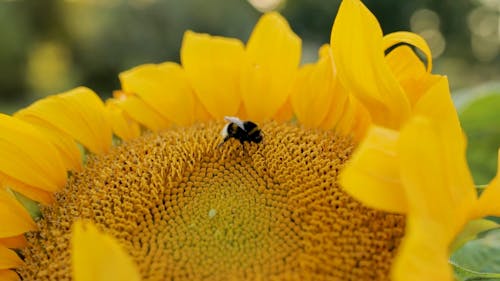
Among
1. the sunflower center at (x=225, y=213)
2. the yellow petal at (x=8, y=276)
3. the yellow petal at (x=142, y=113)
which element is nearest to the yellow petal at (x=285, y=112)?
the sunflower center at (x=225, y=213)

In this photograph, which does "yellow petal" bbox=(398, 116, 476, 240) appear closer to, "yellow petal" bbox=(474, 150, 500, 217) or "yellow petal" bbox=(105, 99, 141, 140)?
"yellow petal" bbox=(474, 150, 500, 217)

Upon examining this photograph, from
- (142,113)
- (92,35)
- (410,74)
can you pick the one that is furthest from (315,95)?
(92,35)

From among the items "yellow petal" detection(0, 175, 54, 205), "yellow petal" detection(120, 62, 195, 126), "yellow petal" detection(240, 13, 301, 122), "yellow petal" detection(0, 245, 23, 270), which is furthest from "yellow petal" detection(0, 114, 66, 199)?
"yellow petal" detection(240, 13, 301, 122)

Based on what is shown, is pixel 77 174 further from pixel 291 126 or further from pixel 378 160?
pixel 378 160

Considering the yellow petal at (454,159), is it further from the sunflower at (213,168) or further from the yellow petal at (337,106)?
the yellow petal at (337,106)

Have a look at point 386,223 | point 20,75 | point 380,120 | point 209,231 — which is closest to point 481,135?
point 380,120

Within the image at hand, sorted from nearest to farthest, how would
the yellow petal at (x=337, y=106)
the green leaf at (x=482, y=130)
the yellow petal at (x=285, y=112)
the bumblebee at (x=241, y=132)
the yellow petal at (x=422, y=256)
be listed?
the yellow petal at (x=422, y=256)
the bumblebee at (x=241, y=132)
the yellow petal at (x=337, y=106)
the yellow petal at (x=285, y=112)
the green leaf at (x=482, y=130)
